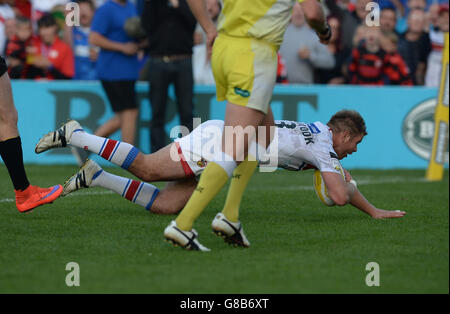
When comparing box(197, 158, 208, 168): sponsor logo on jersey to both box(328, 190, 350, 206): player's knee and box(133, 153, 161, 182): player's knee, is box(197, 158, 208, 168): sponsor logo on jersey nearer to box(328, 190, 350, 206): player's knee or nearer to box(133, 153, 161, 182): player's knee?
box(133, 153, 161, 182): player's knee

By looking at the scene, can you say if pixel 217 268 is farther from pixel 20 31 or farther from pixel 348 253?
pixel 20 31

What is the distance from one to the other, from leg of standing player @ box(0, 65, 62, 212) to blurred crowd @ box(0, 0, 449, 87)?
496 cm

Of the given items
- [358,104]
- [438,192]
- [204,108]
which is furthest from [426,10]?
[438,192]

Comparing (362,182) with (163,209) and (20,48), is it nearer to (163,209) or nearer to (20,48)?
(163,209)

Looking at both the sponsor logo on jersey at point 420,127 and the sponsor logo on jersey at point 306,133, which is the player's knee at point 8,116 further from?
the sponsor logo on jersey at point 420,127

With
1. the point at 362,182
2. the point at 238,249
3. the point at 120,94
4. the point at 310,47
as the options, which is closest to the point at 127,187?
the point at 238,249

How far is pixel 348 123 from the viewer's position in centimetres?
670

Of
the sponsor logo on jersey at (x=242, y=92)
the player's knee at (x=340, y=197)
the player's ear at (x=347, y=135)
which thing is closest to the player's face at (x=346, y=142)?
the player's ear at (x=347, y=135)

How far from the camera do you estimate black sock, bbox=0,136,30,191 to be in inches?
259

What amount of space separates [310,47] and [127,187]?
→ 624 centimetres

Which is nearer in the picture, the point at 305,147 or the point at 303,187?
the point at 305,147

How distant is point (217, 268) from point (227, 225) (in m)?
0.56

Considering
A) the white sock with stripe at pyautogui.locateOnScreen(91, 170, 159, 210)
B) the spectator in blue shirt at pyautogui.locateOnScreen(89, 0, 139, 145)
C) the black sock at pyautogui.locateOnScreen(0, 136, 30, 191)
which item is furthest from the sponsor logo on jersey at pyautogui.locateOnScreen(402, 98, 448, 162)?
the black sock at pyautogui.locateOnScreen(0, 136, 30, 191)

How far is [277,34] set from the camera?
5262 millimetres
